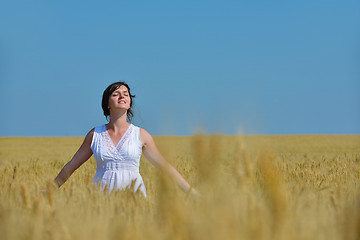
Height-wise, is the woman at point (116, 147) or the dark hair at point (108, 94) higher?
the dark hair at point (108, 94)

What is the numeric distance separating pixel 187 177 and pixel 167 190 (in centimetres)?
355

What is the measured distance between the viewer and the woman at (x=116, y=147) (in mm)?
3932

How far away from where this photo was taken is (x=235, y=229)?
1215mm

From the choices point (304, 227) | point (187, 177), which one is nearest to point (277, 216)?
point (304, 227)

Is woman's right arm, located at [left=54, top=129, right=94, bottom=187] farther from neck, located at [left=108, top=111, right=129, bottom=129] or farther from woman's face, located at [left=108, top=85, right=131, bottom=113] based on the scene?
woman's face, located at [left=108, top=85, right=131, bottom=113]

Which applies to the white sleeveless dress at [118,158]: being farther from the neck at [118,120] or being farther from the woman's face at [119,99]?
the woman's face at [119,99]

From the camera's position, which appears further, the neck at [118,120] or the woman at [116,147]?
the neck at [118,120]

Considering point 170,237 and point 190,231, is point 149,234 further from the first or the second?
point 190,231

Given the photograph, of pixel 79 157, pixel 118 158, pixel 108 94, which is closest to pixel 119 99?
pixel 108 94

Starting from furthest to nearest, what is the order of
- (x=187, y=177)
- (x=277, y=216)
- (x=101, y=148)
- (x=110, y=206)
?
(x=187, y=177), (x=101, y=148), (x=110, y=206), (x=277, y=216)

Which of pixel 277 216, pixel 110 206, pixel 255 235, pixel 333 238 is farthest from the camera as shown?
pixel 110 206

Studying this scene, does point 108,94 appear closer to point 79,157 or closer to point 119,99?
point 119,99

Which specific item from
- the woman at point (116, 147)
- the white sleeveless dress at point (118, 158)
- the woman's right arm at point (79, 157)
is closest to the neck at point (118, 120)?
the woman at point (116, 147)

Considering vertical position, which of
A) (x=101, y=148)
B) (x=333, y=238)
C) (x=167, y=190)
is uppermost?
(x=101, y=148)
